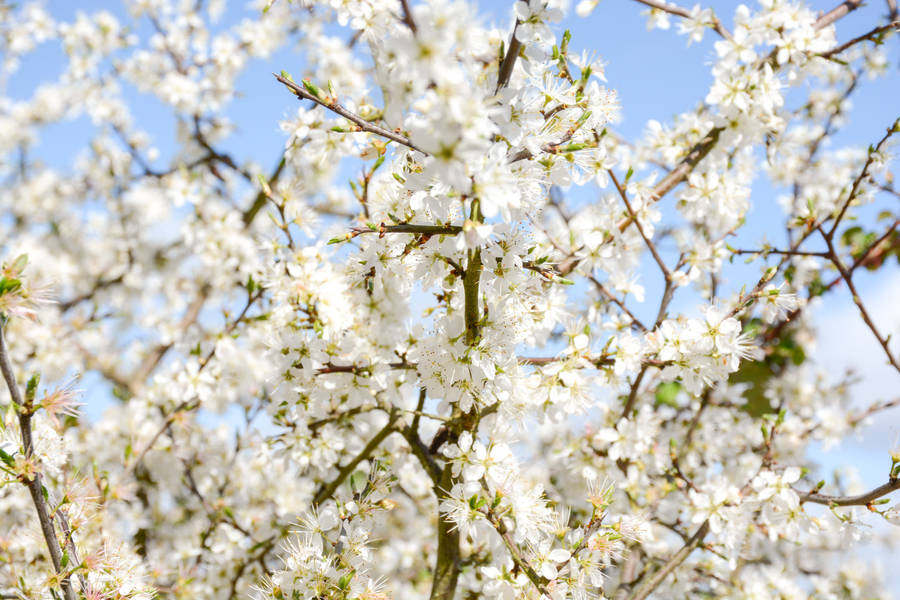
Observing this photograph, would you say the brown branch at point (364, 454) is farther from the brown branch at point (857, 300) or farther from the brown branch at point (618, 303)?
the brown branch at point (857, 300)

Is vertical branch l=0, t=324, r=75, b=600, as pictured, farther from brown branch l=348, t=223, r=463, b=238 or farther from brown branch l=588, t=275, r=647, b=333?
brown branch l=588, t=275, r=647, b=333

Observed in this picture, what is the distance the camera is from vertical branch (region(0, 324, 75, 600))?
133 cm

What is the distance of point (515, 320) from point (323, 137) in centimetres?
92

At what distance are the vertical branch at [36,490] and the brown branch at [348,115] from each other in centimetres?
80

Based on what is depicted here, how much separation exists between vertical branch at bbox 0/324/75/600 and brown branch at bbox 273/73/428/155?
805 millimetres

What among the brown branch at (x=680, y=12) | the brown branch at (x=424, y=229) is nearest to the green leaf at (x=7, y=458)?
the brown branch at (x=424, y=229)

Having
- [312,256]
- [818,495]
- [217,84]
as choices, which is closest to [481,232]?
[312,256]

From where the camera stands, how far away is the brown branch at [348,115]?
1277mm

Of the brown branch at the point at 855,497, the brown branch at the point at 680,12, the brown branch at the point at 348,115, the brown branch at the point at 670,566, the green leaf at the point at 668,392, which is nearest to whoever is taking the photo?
the brown branch at the point at 348,115

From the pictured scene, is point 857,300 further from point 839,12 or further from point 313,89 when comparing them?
point 313,89

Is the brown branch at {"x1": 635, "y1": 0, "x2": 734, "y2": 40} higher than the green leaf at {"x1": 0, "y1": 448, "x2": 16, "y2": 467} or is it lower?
higher

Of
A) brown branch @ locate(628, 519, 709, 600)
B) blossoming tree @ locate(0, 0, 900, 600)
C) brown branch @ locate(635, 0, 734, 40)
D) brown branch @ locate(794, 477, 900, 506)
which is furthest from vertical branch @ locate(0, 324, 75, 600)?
brown branch @ locate(635, 0, 734, 40)

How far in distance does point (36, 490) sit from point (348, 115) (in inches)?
41.0

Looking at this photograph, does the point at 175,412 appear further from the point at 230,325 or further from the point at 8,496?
the point at 8,496
